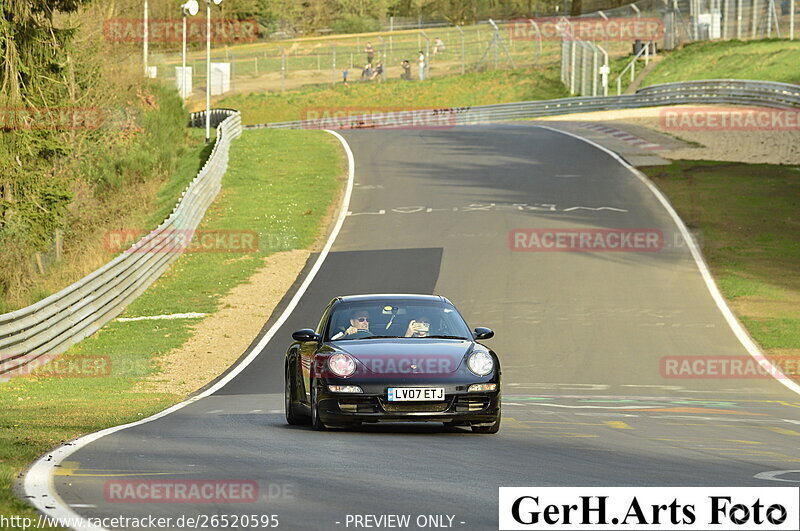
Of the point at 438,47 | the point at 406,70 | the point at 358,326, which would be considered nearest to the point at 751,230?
the point at 358,326

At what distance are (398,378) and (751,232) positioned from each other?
957 inches

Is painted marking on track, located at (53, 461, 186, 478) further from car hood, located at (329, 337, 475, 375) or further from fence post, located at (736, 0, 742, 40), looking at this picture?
fence post, located at (736, 0, 742, 40)

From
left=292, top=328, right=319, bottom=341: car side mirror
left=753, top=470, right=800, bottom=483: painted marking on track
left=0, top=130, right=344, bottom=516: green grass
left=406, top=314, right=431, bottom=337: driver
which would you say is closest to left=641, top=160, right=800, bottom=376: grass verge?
left=406, top=314, right=431, bottom=337: driver

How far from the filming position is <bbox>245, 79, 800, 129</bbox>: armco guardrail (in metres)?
61.9

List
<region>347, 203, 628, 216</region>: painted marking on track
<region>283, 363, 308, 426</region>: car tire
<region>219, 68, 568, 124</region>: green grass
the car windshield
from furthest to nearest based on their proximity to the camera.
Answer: <region>219, 68, 568, 124</region>: green grass
<region>347, 203, 628, 216</region>: painted marking on track
<region>283, 363, 308, 426</region>: car tire
the car windshield

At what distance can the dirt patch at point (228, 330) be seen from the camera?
20722 mm

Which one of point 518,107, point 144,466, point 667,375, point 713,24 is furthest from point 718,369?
point 713,24

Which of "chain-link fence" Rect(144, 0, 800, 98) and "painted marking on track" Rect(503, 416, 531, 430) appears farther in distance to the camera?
"chain-link fence" Rect(144, 0, 800, 98)

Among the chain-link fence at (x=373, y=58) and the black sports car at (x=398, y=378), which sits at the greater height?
the chain-link fence at (x=373, y=58)

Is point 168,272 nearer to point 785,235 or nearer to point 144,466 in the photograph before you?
point 785,235

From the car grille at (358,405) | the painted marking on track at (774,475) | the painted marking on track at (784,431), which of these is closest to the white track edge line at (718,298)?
the painted marking on track at (784,431)

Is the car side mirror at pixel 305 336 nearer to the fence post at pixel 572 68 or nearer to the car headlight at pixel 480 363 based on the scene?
the car headlight at pixel 480 363

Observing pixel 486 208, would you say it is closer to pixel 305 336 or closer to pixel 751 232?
pixel 751 232

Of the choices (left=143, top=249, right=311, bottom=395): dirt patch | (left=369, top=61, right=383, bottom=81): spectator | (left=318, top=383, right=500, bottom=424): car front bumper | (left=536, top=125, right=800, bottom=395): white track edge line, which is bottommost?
(left=143, top=249, right=311, bottom=395): dirt patch
